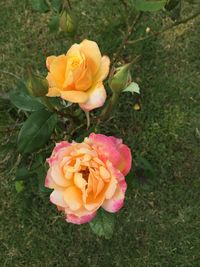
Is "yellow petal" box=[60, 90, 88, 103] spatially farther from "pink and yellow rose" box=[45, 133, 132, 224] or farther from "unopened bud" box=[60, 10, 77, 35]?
"unopened bud" box=[60, 10, 77, 35]

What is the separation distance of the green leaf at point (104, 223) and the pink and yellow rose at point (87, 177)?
182 mm

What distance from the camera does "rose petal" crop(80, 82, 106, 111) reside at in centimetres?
96

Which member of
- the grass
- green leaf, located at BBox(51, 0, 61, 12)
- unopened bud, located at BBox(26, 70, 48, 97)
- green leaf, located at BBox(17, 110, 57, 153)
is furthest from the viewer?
the grass

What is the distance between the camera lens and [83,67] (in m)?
0.95

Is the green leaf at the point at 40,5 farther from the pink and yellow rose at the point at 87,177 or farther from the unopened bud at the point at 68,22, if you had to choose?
the pink and yellow rose at the point at 87,177

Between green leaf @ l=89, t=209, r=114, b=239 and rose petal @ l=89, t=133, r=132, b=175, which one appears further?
green leaf @ l=89, t=209, r=114, b=239

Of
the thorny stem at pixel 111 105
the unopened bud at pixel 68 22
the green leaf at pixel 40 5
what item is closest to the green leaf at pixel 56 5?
the green leaf at pixel 40 5

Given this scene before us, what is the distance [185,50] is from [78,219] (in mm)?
1058

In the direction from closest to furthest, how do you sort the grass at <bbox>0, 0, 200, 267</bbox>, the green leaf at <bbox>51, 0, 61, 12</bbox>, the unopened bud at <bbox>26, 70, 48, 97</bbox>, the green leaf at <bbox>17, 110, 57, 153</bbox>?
the unopened bud at <bbox>26, 70, 48, 97</bbox>
the green leaf at <bbox>17, 110, 57, 153</bbox>
the green leaf at <bbox>51, 0, 61, 12</bbox>
the grass at <bbox>0, 0, 200, 267</bbox>

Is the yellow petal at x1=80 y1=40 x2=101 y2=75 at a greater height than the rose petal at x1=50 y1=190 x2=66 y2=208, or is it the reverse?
the yellow petal at x1=80 y1=40 x2=101 y2=75

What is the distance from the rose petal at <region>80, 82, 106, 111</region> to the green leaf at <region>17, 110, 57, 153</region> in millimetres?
167

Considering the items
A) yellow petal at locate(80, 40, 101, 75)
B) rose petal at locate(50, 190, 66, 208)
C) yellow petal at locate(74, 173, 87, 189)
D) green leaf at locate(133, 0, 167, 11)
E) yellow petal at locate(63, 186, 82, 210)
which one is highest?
green leaf at locate(133, 0, 167, 11)

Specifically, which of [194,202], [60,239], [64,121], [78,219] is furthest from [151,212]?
[78,219]

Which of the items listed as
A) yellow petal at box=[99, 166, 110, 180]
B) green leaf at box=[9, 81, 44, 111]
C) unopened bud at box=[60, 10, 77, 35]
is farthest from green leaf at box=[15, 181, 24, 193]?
yellow petal at box=[99, 166, 110, 180]
